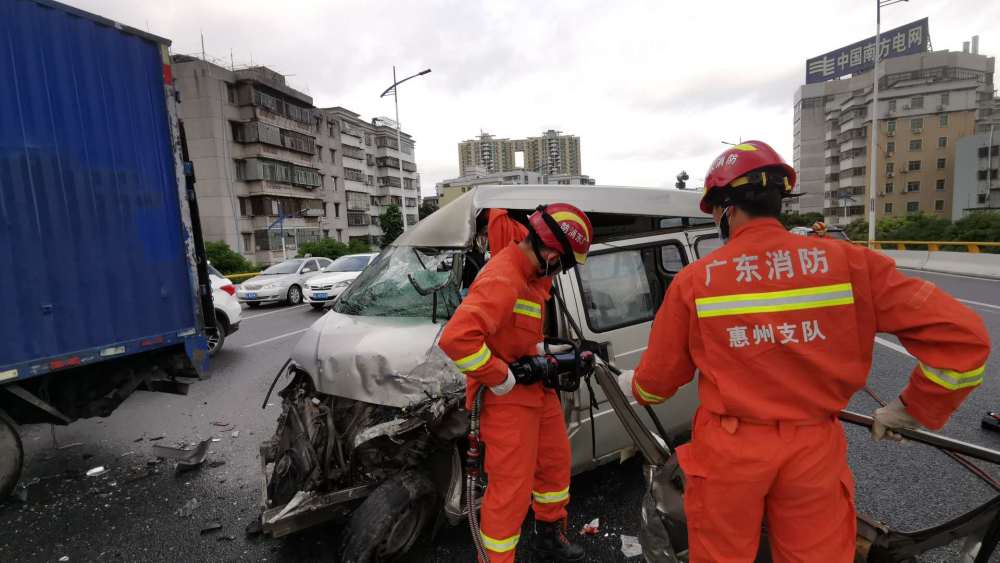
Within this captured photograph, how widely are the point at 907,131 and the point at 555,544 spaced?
7177 centimetres

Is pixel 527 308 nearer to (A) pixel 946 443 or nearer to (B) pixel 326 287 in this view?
(A) pixel 946 443

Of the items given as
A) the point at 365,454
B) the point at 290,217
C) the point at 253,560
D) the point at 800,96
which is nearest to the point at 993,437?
the point at 365,454

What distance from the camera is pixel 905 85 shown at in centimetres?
5603

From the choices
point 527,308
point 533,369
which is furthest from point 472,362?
point 527,308

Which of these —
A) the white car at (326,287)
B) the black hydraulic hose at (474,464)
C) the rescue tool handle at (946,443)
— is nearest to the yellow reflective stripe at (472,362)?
the black hydraulic hose at (474,464)

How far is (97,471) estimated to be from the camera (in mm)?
4125

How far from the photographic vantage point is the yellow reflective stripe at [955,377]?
1.43 metres

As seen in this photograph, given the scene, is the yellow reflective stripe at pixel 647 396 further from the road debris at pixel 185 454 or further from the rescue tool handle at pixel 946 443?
the road debris at pixel 185 454

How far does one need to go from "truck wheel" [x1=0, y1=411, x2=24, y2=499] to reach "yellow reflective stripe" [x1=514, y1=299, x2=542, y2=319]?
4.02 m

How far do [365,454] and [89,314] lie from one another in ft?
8.90

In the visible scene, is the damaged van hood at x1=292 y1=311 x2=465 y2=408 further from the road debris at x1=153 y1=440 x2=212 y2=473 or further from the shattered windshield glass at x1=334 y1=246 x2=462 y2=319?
the road debris at x1=153 y1=440 x2=212 y2=473

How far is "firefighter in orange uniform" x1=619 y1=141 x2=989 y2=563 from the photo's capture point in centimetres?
151

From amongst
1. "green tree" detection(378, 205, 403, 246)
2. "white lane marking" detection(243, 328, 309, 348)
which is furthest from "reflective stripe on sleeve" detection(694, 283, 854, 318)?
"green tree" detection(378, 205, 403, 246)

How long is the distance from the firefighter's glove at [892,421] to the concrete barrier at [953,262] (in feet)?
47.1
